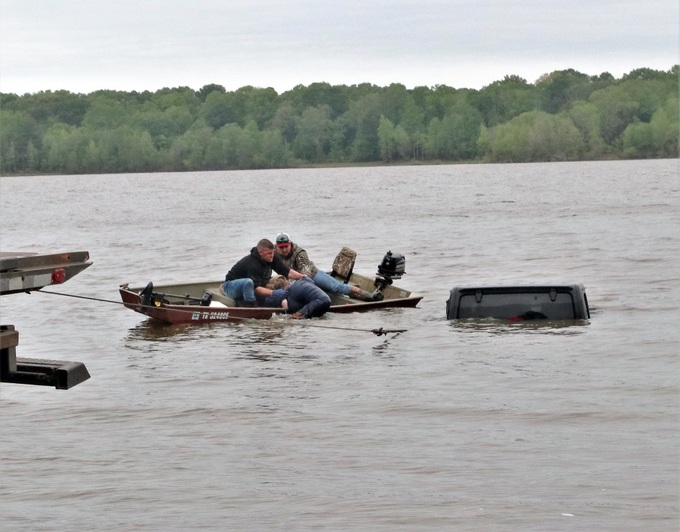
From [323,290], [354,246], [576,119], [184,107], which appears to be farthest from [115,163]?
[323,290]

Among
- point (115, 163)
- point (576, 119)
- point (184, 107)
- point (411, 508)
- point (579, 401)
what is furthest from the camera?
point (184, 107)

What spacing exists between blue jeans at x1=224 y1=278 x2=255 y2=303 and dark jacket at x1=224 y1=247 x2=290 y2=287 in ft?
0.31

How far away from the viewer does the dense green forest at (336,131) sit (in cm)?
16038

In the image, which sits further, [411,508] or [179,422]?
[179,422]

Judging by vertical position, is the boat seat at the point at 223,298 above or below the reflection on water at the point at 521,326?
above

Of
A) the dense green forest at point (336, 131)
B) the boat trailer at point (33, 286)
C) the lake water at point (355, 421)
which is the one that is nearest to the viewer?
the boat trailer at point (33, 286)

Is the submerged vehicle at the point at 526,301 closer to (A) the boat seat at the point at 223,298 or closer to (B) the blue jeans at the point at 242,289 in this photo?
(B) the blue jeans at the point at 242,289

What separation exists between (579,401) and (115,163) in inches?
6476

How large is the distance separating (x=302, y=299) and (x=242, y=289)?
3.20ft

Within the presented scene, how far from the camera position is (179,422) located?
12.9m

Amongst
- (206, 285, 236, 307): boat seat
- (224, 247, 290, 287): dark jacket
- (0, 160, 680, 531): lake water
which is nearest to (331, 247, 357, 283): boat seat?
(0, 160, 680, 531): lake water

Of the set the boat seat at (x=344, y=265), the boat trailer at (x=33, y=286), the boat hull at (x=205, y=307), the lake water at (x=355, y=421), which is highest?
the boat trailer at (x=33, y=286)

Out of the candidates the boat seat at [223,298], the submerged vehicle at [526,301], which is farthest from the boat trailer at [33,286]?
the boat seat at [223,298]

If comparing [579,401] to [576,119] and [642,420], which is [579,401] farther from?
[576,119]
